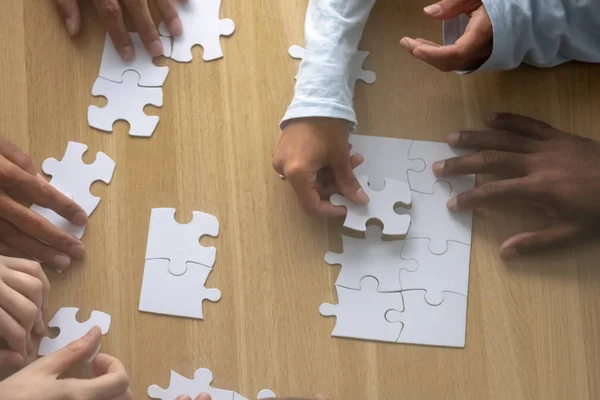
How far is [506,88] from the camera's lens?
1208 mm

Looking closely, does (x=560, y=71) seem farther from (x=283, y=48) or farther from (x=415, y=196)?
(x=283, y=48)

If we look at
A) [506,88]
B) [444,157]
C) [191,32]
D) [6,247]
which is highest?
[191,32]

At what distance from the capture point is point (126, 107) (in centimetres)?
116

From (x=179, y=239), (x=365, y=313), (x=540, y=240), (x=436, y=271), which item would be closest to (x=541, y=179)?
(x=540, y=240)

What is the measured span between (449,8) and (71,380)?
810 mm

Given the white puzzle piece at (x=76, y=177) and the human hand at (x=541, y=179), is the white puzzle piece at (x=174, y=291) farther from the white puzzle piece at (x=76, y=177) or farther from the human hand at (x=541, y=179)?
the human hand at (x=541, y=179)

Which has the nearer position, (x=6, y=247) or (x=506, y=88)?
(x=6, y=247)

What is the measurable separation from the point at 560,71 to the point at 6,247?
0.96m

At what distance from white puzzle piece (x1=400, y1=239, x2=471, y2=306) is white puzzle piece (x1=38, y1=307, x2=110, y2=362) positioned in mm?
470

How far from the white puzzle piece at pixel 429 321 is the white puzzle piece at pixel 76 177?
503mm

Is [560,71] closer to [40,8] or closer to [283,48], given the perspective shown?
[283,48]

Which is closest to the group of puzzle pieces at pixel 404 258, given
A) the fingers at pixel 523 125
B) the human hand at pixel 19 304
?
the fingers at pixel 523 125

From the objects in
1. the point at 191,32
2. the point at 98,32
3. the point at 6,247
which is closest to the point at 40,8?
the point at 98,32

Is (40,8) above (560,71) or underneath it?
above
